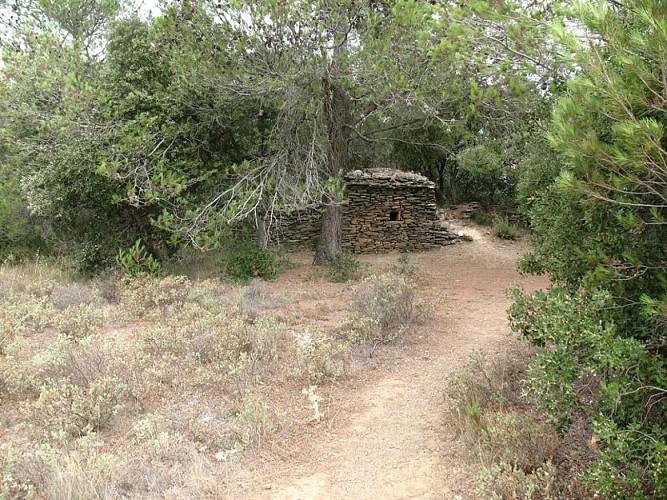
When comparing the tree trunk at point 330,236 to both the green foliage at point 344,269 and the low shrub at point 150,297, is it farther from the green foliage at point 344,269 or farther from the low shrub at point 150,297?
the low shrub at point 150,297

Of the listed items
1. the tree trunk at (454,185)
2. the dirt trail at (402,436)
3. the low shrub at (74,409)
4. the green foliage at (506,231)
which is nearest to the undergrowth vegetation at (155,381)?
the low shrub at (74,409)

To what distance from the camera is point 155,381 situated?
508cm

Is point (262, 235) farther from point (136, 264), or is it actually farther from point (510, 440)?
point (510, 440)

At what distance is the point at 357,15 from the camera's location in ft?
27.6

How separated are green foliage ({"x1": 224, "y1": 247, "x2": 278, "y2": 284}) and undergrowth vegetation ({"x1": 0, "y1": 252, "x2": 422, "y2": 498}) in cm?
199

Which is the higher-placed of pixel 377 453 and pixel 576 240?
pixel 576 240

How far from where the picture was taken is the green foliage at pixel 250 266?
10336mm

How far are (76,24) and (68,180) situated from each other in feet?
31.8

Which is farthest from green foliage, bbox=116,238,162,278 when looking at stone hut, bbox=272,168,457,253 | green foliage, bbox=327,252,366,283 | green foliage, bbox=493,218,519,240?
green foliage, bbox=493,218,519,240

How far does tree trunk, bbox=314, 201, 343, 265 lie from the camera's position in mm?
11522

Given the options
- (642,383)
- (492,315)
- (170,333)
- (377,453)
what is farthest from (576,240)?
(170,333)

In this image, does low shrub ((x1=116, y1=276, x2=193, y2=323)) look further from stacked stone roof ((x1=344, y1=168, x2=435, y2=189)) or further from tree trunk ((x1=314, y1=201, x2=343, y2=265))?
stacked stone roof ((x1=344, y1=168, x2=435, y2=189))

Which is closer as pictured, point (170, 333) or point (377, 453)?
point (377, 453)

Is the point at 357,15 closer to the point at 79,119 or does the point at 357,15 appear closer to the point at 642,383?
the point at 79,119
